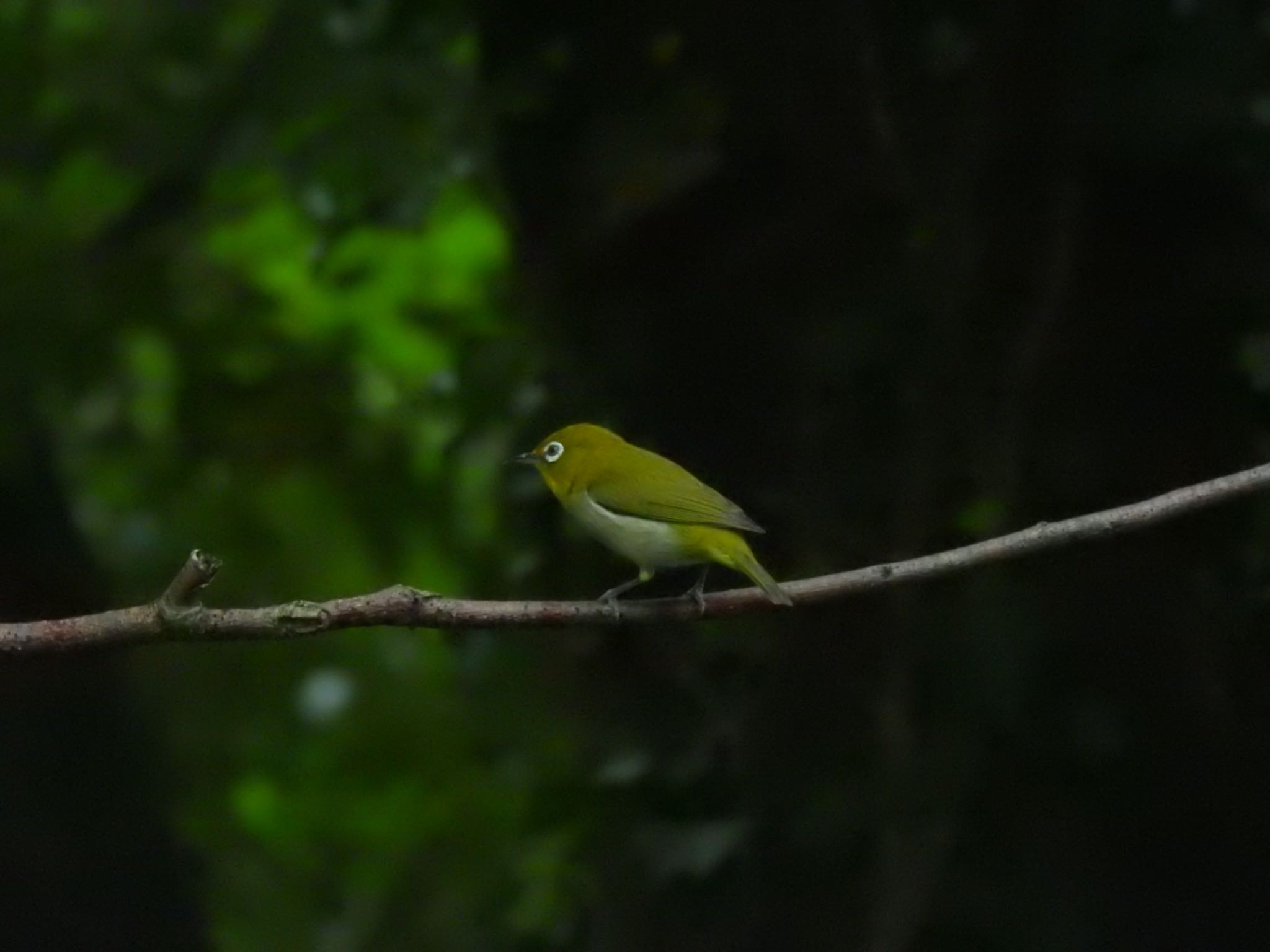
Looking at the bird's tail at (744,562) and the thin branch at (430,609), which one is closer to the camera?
the thin branch at (430,609)

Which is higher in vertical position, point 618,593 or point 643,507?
point 643,507

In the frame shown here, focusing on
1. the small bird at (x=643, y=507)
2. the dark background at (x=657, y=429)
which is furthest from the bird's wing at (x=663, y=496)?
the dark background at (x=657, y=429)

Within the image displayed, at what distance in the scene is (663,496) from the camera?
3020 millimetres

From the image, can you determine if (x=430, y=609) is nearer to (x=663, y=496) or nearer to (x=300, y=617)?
(x=300, y=617)

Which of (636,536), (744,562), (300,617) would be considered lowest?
(744,562)

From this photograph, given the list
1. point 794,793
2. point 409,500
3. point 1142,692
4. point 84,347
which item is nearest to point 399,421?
point 409,500

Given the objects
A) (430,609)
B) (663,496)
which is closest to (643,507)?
(663,496)

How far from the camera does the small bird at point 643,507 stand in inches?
116

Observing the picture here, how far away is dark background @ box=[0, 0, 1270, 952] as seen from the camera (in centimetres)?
384

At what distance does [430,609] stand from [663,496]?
0.96 metres

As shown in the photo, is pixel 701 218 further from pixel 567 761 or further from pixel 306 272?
pixel 567 761

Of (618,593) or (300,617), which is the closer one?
(300,617)

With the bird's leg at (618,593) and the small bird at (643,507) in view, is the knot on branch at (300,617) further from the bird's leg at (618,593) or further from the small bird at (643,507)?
the small bird at (643,507)

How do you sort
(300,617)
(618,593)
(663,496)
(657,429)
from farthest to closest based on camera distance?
(657,429)
(663,496)
(618,593)
(300,617)
